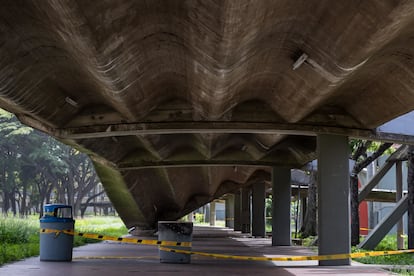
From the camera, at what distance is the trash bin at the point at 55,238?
14.4 m

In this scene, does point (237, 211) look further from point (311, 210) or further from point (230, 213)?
point (311, 210)

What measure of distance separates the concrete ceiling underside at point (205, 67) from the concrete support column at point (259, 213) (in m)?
12.8

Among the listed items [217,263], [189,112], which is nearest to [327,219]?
[217,263]

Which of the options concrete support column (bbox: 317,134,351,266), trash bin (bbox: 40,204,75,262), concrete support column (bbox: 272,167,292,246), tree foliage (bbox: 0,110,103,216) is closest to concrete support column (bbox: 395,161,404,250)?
concrete support column (bbox: 272,167,292,246)

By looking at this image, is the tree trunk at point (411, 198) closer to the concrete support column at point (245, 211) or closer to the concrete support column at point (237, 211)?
the concrete support column at point (245, 211)

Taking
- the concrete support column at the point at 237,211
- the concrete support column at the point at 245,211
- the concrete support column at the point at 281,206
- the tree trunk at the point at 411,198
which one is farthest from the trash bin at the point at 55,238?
the concrete support column at the point at 237,211

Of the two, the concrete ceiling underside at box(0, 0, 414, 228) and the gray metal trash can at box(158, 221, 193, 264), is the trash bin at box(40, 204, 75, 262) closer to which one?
the gray metal trash can at box(158, 221, 193, 264)

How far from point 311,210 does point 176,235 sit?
17.0m

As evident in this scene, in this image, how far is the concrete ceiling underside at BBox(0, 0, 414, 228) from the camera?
8.99 meters

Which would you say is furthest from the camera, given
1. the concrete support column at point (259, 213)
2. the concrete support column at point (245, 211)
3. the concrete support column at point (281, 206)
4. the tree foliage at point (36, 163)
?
the tree foliage at point (36, 163)

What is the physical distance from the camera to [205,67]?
1136cm

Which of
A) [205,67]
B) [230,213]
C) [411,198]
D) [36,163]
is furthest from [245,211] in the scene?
→ [205,67]

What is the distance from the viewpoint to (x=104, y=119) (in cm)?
1619

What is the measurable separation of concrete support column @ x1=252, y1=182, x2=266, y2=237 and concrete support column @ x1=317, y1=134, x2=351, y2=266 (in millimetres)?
18389
